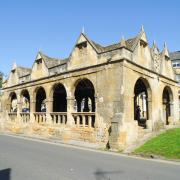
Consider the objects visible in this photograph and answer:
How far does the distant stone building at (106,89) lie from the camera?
50.9ft

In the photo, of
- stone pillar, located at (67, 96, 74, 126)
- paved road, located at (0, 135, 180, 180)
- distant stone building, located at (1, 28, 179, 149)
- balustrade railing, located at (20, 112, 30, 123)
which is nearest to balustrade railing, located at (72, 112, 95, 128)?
distant stone building, located at (1, 28, 179, 149)

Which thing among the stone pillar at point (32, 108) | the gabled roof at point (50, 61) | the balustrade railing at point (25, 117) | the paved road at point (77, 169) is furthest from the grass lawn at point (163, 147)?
→ the balustrade railing at point (25, 117)

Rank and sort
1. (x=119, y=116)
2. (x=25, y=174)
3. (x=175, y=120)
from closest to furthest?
(x=25, y=174), (x=119, y=116), (x=175, y=120)

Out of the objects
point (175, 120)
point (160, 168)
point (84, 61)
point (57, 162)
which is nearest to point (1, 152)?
point (57, 162)

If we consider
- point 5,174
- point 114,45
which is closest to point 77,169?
point 5,174

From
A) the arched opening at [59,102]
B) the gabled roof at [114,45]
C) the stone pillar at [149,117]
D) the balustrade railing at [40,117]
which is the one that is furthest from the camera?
the arched opening at [59,102]

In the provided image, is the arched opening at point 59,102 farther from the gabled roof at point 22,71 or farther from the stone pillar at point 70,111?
the stone pillar at point 70,111

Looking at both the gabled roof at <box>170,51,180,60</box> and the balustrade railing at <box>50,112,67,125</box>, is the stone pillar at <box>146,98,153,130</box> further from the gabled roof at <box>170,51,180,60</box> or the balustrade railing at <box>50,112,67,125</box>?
the gabled roof at <box>170,51,180,60</box>

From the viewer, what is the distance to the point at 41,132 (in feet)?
69.3

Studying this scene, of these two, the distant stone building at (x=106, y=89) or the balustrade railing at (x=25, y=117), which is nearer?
the distant stone building at (x=106, y=89)

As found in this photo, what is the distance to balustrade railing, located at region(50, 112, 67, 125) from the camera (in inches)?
775

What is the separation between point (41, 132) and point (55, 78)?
4.76 m

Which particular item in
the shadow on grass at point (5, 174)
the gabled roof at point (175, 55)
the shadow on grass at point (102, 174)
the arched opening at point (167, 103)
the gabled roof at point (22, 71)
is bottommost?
the shadow on grass at point (102, 174)

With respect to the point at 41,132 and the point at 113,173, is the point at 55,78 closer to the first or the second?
the point at 41,132
